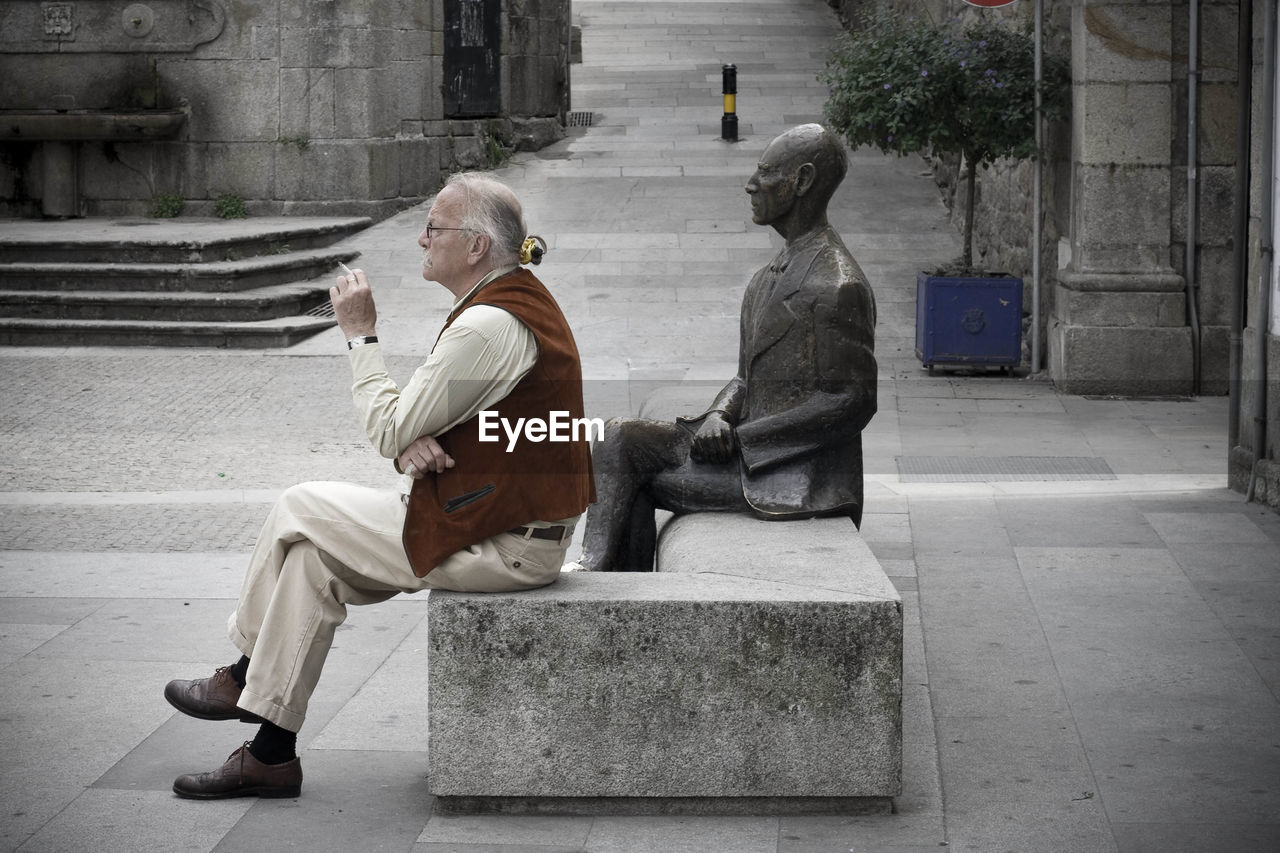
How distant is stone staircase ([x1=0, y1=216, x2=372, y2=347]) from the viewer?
13547 mm

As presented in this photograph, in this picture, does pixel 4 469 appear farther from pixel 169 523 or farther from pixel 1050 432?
pixel 1050 432

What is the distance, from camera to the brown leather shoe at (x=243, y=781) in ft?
14.0

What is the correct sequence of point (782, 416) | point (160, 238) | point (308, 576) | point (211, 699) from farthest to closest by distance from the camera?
point (160, 238)
point (782, 416)
point (211, 699)
point (308, 576)

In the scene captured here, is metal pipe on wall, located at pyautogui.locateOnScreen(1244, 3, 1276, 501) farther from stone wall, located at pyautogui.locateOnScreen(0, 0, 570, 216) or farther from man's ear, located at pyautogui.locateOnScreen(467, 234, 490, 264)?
stone wall, located at pyautogui.locateOnScreen(0, 0, 570, 216)

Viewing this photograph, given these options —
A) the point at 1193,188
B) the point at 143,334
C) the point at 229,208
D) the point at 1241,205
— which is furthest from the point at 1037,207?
the point at 229,208

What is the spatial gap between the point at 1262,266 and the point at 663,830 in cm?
495

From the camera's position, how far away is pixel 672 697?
4.07 meters

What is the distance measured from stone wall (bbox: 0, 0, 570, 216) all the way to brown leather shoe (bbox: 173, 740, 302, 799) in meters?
13.2

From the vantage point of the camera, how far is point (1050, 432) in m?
10.1

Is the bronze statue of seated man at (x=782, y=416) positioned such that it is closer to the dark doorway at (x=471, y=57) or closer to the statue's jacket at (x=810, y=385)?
the statue's jacket at (x=810, y=385)

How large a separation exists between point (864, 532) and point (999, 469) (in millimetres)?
1979

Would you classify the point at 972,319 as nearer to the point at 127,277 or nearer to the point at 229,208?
the point at 127,277

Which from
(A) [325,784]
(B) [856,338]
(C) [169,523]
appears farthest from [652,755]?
(C) [169,523]

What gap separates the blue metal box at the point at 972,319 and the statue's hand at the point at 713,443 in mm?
6969
